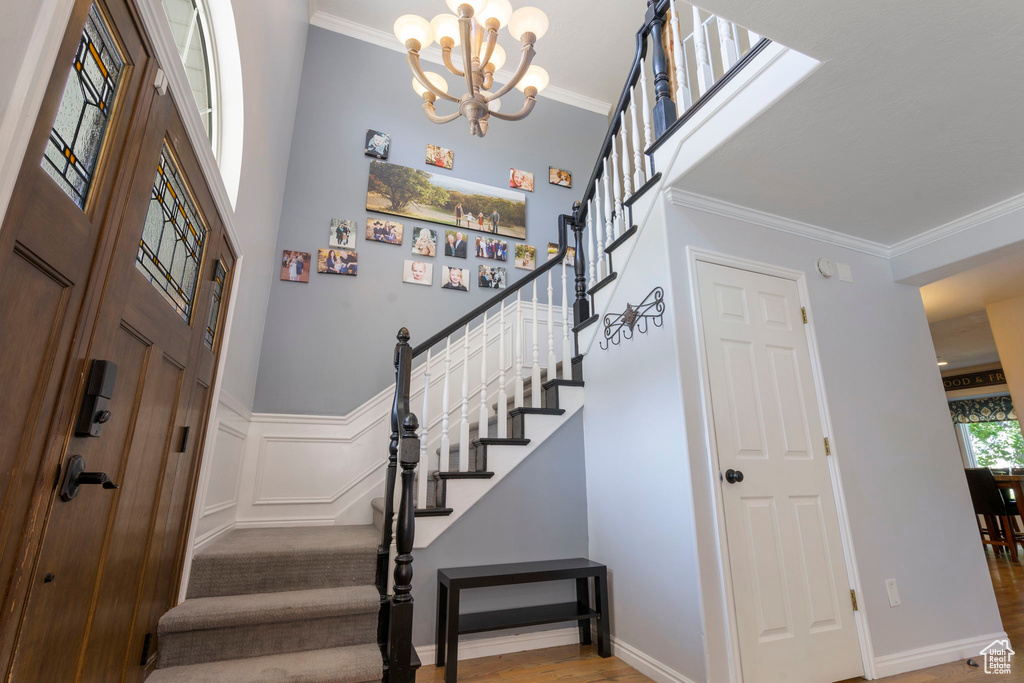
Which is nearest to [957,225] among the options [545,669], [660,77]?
[660,77]

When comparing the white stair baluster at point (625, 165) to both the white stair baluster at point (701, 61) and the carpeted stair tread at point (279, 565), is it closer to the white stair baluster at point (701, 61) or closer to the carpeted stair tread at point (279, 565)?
the white stair baluster at point (701, 61)

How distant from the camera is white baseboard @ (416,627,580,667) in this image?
239cm

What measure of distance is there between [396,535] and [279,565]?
67 cm

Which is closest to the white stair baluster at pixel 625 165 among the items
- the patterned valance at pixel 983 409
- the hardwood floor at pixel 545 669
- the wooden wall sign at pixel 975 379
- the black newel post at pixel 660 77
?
the black newel post at pixel 660 77

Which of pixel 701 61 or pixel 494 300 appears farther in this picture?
pixel 494 300

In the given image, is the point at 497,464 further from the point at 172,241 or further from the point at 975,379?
the point at 975,379

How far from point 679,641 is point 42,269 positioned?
252 centimetres

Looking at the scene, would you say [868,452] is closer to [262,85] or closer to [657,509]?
[657,509]

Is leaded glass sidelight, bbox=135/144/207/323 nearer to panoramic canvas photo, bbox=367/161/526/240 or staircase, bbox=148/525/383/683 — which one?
staircase, bbox=148/525/383/683

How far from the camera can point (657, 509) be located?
90.4 inches

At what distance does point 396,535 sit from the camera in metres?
2.14

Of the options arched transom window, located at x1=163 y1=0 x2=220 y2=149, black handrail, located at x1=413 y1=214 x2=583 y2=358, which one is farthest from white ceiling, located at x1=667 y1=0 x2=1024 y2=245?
arched transom window, located at x1=163 y1=0 x2=220 y2=149

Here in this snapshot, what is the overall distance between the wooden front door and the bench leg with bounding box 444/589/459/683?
3.83ft

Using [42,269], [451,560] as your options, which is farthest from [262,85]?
[451,560]
